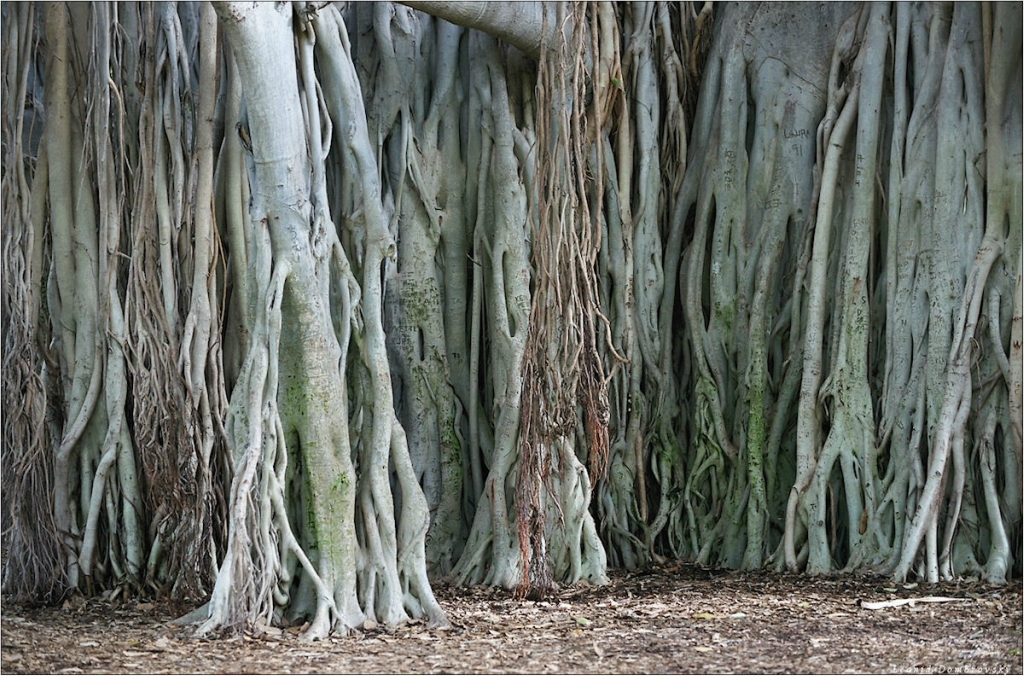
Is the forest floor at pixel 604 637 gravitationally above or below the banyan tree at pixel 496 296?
below

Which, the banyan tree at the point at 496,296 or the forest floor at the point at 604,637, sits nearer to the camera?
the forest floor at the point at 604,637

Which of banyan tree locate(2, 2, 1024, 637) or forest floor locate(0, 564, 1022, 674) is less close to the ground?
banyan tree locate(2, 2, 1024, 637)

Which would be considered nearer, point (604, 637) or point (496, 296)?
point (604, 637)

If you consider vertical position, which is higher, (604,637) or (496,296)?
(496,296)

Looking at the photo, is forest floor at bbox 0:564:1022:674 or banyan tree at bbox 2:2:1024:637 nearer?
forest floor at bbox 0:564:1022:674

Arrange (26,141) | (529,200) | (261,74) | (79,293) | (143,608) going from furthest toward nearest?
(26,141), (529,200), (79,293), (143,608), (261,74)

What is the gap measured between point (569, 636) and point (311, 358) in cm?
124

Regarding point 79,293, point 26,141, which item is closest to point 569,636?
point 79,293

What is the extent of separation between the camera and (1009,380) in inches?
192

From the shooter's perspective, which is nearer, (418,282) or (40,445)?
(40,445)

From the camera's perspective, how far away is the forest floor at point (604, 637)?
11.8 feet

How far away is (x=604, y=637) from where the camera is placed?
400 centimetres

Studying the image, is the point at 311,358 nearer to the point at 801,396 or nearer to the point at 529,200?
the point at 529,200

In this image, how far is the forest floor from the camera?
361 cm
